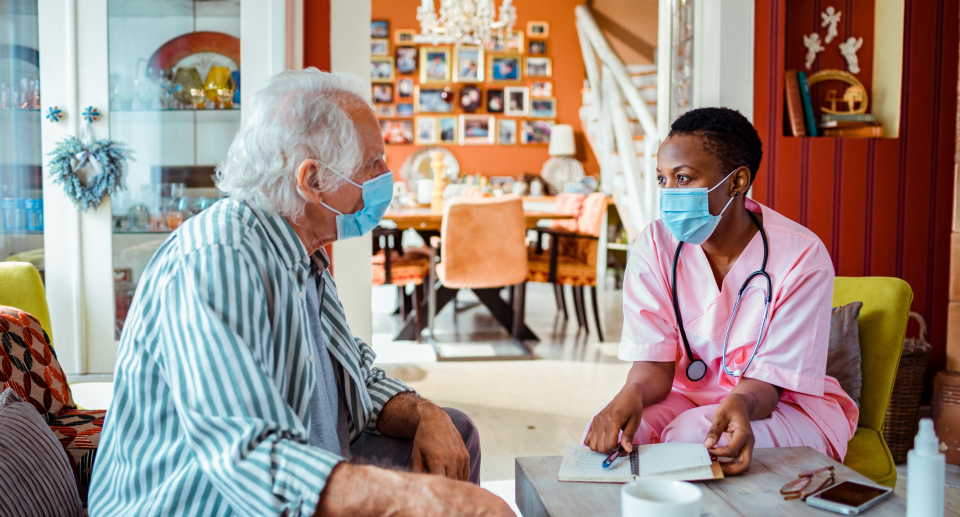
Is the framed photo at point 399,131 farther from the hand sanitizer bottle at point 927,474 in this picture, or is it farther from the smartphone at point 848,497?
the hand sanitizer bottle at point 927,474

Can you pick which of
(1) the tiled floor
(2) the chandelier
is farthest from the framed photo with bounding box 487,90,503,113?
(1) the tiled floor

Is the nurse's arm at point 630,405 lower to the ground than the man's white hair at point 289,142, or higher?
lower

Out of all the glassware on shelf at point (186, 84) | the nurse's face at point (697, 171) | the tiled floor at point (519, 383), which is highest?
the glassware on shelf at point (186, 84)

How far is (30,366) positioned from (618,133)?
5.27m

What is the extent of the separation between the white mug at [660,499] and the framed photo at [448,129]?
7.12 m

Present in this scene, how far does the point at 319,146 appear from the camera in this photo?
1.12 m

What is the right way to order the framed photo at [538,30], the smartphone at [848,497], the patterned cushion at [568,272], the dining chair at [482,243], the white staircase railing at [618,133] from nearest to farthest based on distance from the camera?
the smartphone at [848,497]
the dining chair at [482,243]
the patterned cushion at [568,272]
the white staircase railing at [618,133]
the framed photo at [538,30]

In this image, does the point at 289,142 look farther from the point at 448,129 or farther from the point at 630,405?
the point at 448,129

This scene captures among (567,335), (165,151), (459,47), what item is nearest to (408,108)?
(459,47)

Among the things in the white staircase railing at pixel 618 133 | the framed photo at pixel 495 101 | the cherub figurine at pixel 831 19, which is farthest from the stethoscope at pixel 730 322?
the framed photo at pixel 495 101

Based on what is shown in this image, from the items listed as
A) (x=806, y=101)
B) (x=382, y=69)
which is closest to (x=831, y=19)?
(x=806, y=101)

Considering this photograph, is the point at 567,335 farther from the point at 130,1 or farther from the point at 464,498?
the point at 464,498

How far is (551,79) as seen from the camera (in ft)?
25.6

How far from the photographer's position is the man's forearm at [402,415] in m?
1.36
